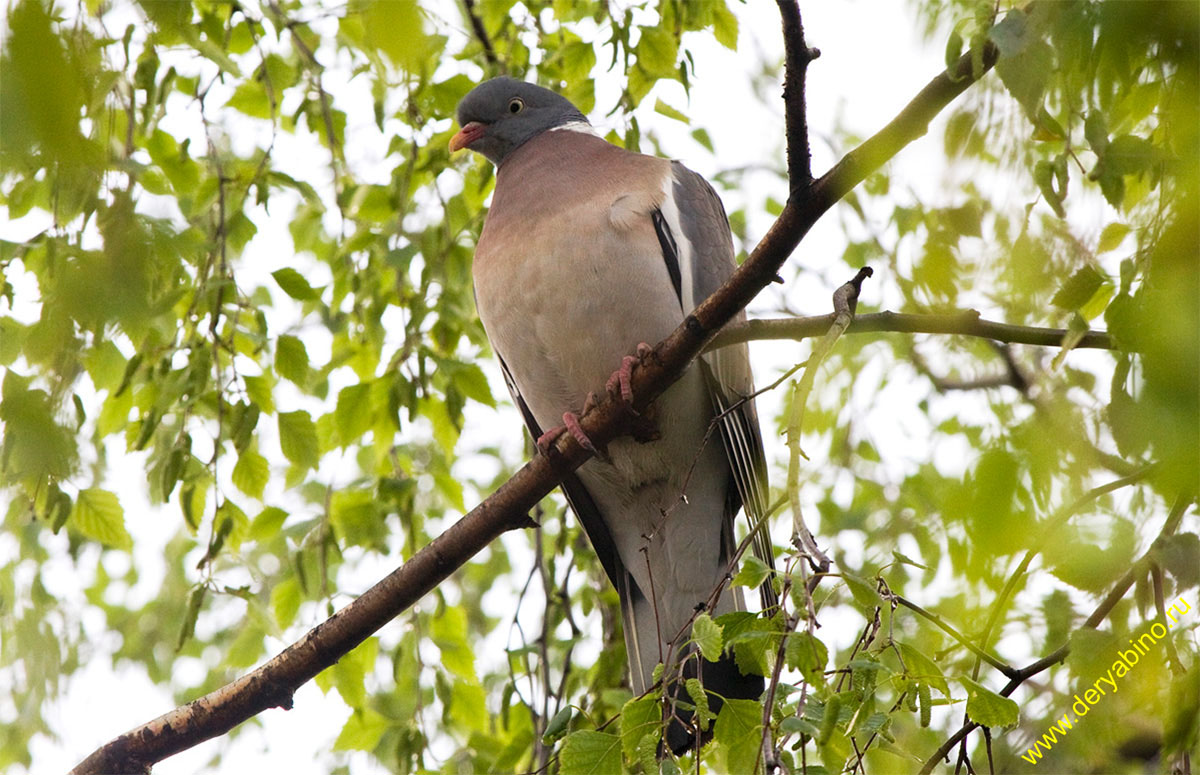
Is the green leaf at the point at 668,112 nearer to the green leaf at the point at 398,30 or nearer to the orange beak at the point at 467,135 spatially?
the orange beak at the point at 467,135

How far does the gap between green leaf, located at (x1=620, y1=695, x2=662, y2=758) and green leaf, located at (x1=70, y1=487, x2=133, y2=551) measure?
1769 mm

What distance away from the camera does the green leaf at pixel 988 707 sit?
1546 mm

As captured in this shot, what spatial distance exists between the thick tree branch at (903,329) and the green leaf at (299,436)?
1.39m

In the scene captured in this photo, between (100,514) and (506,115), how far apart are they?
1875 millimetres

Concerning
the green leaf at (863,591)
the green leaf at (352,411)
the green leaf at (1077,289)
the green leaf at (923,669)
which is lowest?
the green leaf at (923,669)

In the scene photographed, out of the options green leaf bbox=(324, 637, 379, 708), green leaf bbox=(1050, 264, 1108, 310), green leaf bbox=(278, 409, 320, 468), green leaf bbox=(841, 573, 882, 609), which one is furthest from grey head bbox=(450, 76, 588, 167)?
green leaf bbox=(1050, 264, 1108, 310)

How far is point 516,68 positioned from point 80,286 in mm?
3324

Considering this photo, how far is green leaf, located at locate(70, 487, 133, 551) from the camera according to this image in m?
2.81

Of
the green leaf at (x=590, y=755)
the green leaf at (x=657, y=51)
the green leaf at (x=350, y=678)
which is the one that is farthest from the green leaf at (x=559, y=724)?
the green leaf at (x=657, y=51)

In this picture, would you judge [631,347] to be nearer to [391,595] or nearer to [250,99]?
[391,595]

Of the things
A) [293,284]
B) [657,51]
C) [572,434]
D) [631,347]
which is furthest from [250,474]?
[657,51]

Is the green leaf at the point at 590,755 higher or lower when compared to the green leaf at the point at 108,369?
lower

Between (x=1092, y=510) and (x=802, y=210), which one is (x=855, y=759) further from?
(x=802, y=210)

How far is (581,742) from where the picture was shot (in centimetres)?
167
